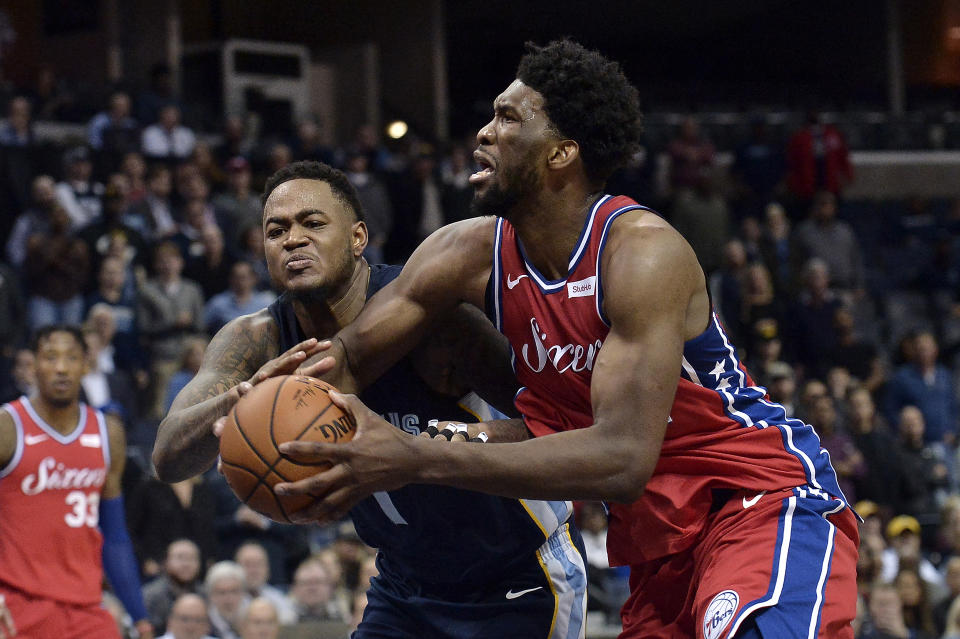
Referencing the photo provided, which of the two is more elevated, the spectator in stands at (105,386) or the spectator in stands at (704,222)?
the spectator in stands at (704,222)

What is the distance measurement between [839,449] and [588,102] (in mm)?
6849

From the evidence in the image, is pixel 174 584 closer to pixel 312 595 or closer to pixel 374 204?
pixel 312 595

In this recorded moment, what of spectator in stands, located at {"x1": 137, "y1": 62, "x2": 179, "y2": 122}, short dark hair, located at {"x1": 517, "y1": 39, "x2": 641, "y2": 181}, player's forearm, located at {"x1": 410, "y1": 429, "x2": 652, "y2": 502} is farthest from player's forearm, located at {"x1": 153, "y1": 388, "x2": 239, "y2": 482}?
spectator in stands, located at {"x1": 137, "y1": 62, "x2": 179, "y2": 122}

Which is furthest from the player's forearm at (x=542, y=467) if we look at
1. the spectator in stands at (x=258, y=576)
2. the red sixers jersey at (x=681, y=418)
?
the spectator in stands at (x=258, y=576)

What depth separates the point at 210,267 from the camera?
29.5 ft

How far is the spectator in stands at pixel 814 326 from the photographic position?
36.3 ft

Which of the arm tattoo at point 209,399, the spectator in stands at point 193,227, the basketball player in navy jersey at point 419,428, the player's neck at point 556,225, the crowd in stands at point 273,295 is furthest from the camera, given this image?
the spectator in stands at point 193,227

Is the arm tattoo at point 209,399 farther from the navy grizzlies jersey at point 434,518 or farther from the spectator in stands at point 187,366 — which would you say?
the spectator in stands at point 187,366

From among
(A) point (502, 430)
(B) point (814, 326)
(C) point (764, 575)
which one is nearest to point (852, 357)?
(B) point (814, 326)

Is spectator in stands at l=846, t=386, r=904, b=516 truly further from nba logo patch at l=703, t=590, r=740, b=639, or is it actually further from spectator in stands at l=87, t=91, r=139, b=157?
nba logo patch at l=703, t=590, r=740, b=639

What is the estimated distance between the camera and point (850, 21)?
19734 millimetres

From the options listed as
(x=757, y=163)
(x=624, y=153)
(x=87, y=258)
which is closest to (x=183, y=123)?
(x=87, y=258)

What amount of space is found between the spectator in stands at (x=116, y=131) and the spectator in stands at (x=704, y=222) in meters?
4.58

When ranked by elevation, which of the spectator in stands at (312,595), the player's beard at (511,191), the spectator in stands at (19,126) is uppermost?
the spectator in stands at (19,126)
